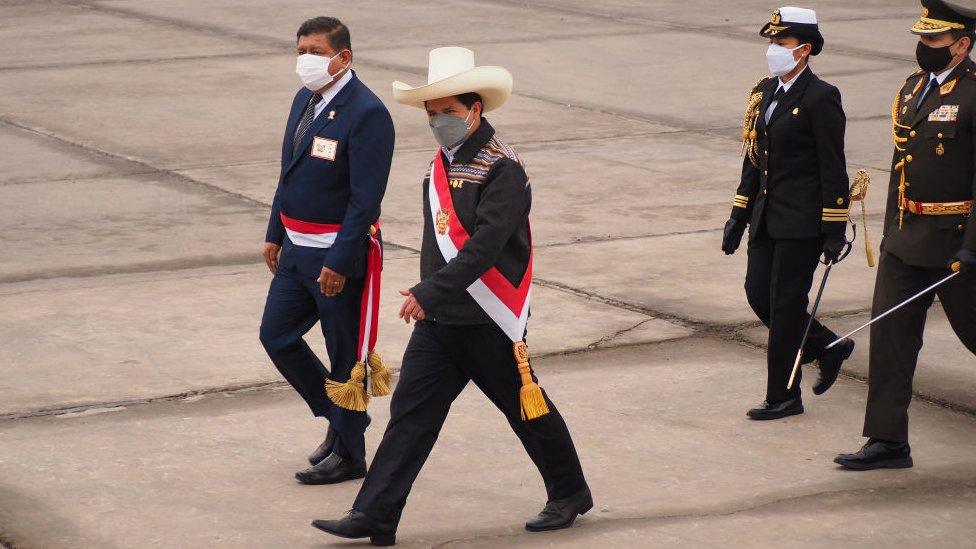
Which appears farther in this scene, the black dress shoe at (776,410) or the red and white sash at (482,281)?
the black dress shoe at (776,410)

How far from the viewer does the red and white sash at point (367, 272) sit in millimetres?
6117

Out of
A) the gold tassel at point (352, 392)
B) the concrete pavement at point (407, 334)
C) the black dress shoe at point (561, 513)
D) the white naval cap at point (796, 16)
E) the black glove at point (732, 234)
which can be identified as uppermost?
the white naval cap at point (796, 16)

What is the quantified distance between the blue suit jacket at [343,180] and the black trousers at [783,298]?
72.6 inches

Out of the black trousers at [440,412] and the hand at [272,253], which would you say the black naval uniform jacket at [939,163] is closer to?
the black trousers at [440,412]

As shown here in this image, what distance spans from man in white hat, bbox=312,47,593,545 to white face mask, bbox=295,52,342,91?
1.91ft

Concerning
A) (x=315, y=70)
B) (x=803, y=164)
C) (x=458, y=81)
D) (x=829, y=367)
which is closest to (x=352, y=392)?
(x=315, y=70)

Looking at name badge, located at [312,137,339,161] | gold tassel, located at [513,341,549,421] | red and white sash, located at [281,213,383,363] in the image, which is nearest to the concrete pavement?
gold tassel, located at [513,341,549,421]

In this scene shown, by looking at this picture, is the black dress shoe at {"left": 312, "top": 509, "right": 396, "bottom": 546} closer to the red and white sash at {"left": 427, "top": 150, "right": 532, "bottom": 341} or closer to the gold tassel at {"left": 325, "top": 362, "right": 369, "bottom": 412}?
the gold tassel at {"left": 325, "top": 362, "right": 369, "bottom": 412}

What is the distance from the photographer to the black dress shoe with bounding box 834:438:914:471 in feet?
20.7

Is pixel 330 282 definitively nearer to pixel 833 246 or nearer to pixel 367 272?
pixel 367 272

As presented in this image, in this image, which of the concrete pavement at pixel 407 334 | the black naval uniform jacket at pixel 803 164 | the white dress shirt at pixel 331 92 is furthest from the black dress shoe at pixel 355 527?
the black naval uniform jacket at pixel 803 164

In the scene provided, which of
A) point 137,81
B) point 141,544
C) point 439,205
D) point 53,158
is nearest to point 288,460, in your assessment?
point 141,544

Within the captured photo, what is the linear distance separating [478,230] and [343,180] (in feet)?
3.25

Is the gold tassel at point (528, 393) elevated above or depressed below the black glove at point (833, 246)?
below
